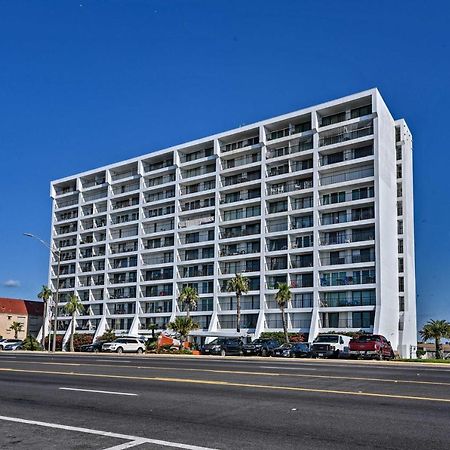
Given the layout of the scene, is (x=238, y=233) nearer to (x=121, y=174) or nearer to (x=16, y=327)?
(x=121, y=174)

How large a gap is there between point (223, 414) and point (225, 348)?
41.4 m

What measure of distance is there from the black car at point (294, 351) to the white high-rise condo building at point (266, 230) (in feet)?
55.0

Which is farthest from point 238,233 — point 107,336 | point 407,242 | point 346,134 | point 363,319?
point 107,336

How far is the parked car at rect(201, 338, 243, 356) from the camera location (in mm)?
51341

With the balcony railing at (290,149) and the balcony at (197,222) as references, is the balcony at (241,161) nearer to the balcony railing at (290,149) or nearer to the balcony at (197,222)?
the balcony railing at (290,149)

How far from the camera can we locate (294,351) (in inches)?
1906

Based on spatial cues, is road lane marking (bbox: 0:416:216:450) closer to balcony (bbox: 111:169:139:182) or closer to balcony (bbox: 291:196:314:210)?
balcony (bbox: 291:196:314:210)

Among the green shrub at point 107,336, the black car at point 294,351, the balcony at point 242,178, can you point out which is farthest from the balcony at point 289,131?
the green shrub at point 107,336

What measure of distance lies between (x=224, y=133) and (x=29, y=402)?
7116cm

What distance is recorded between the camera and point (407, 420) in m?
→ 10.2

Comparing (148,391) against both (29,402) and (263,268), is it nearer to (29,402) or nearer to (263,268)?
(29,402)

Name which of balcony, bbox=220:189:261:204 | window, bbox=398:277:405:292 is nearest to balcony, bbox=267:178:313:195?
balcony, bbox=220:189:261:204

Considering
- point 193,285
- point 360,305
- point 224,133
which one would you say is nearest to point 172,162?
point 224,133

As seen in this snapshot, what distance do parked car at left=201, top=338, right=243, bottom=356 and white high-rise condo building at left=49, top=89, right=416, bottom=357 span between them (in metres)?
17.6
